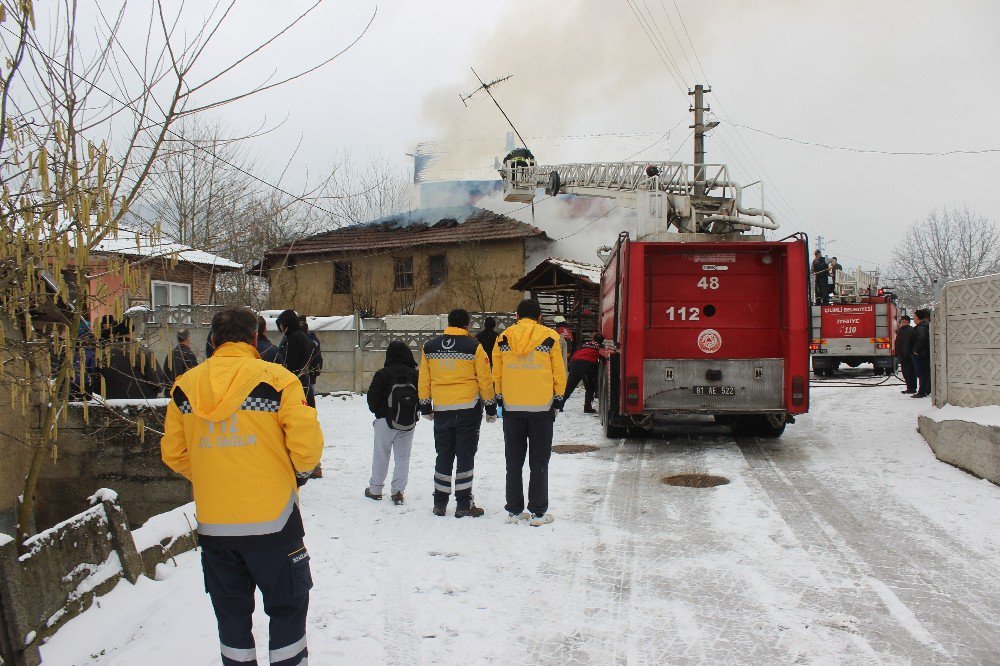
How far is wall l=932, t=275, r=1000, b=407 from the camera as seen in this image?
25.6ft

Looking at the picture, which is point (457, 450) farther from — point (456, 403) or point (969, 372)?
point (969, 372)

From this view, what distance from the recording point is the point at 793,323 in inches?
360

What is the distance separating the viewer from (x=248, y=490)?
3094 millimetres

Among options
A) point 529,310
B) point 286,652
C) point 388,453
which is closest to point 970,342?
point 529,310

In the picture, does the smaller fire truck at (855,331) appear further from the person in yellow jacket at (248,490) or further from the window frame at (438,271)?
the person in yellow jacket at (248,490)

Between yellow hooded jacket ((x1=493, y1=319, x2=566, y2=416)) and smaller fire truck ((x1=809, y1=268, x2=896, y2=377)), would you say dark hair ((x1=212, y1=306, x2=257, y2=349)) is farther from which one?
smaller fire truck ((x1=809, y1=268, x2=896, y2=377))

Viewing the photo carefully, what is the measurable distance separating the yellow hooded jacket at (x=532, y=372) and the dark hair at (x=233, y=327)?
10.4ft

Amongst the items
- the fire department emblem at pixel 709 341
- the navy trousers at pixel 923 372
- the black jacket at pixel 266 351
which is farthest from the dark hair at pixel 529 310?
the navy trousers at pixel 923 372

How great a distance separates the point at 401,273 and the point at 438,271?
5.17 feet

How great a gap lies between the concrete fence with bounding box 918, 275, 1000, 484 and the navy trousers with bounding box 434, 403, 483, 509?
497cm

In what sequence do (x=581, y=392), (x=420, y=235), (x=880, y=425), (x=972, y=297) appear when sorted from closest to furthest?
1. (x=972, y=297)
2. (x=880, y=425)
3. (x=581, y=392)
4. (x=420, y=235)

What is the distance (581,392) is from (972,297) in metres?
10.3

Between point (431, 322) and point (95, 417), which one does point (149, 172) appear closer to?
point (95, 417)

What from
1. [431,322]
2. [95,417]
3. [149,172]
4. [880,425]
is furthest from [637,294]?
[431,322]
